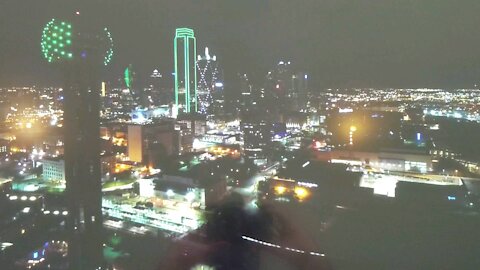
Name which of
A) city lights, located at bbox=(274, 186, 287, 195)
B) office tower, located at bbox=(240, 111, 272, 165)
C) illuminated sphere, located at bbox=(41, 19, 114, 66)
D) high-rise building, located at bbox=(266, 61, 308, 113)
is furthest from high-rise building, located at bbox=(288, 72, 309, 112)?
illuminated sphere, located at bbox=(41, 19, 114, 66)

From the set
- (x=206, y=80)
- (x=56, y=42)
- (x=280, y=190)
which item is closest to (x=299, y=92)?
(x=206, y=80)

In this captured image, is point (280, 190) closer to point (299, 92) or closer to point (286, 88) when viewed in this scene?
point (286, 88)

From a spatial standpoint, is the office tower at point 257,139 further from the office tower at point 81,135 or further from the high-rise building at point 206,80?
the office tower at point 81,135

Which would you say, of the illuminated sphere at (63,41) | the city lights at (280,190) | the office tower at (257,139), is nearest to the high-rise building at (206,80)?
the office tower at (257,139)

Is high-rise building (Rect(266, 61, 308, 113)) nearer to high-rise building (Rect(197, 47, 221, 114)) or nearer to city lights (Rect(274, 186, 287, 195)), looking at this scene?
high-rise building (Rect(197, 47, 221, 114))

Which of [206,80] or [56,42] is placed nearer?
[56,42]

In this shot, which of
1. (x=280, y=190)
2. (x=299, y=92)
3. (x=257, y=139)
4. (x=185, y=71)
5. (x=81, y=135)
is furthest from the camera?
(x=299, y=92)

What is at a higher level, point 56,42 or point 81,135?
point 56,42

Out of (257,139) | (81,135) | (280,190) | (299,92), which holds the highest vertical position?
(299,92)
